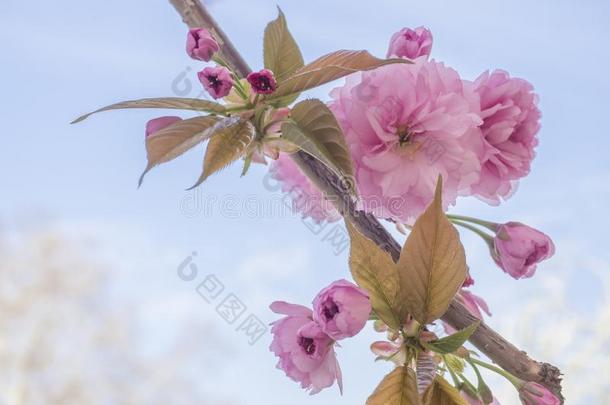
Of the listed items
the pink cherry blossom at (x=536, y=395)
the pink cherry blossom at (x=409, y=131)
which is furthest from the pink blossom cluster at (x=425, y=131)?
the pink cherry blossom at (x=536, y=395)

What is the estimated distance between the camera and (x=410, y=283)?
1.01ft

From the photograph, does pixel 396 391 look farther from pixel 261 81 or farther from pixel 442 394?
pixel 261 81

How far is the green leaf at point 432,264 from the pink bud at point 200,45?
14 cm

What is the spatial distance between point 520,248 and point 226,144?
0.17 meters

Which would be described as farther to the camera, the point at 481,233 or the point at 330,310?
the point at 481,233

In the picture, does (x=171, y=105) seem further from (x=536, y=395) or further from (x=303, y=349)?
(x=536, y=395)

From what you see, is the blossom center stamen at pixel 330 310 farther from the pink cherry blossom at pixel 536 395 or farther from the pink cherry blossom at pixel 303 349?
the pink cherry blossom at pixel 536 395

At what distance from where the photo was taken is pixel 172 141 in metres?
0.31

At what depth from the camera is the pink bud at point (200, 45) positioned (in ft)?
Answer: 1.15

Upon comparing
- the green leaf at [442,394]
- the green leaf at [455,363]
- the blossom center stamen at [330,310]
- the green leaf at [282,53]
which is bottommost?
the blossom center stamen at [330,310]

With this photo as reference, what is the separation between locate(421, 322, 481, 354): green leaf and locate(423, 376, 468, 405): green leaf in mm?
15

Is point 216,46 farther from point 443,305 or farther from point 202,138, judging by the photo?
point 443,305

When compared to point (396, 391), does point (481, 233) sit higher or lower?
higher

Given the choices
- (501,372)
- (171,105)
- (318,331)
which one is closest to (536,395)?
(501,372)
